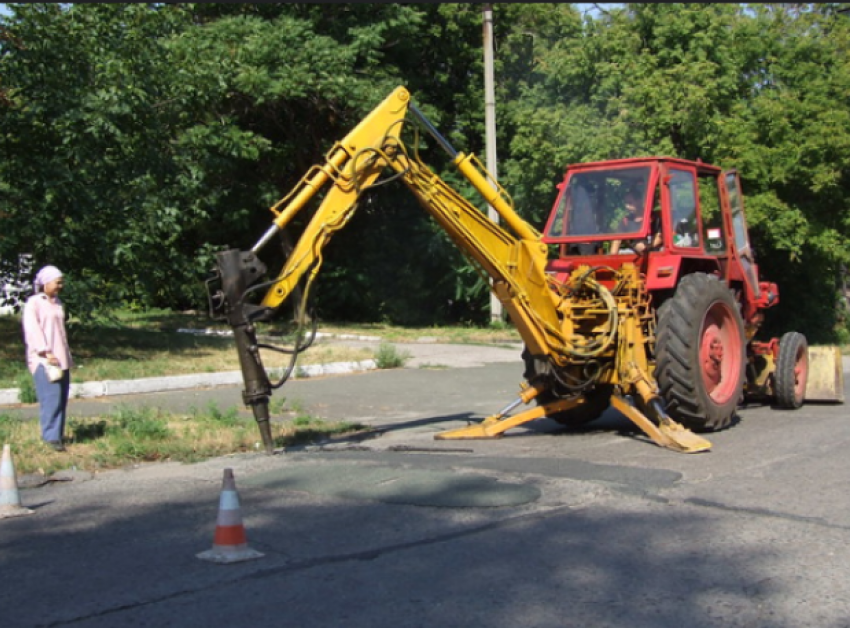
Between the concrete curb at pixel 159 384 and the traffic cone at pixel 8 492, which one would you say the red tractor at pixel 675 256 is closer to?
the concrete curb at pixel 159 384

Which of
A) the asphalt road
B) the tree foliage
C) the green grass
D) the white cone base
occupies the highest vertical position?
the tree foliage

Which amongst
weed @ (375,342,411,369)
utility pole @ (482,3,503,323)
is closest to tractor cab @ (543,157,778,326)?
weed @ (375,342,411,369)

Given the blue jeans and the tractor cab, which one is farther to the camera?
the tractor cab

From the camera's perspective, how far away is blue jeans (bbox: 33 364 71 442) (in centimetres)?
961

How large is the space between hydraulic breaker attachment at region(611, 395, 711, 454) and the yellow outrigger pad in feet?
12.1

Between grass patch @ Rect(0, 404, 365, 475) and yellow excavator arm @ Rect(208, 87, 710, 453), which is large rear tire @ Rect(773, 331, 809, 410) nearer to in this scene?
yellow excavator arm @ Rect(208, 87, 710, 453)

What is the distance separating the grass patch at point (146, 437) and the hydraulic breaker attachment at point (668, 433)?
10.1ft

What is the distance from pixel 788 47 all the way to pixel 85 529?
23.9 m

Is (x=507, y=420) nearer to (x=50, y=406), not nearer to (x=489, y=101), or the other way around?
(x=50, y=406)

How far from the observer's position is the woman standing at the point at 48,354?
962cm

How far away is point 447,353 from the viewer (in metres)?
20.9

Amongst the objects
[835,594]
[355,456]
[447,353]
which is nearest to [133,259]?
[447,353]

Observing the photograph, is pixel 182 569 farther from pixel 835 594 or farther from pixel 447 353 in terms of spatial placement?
pixel 447 353

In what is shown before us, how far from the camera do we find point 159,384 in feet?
48.2
